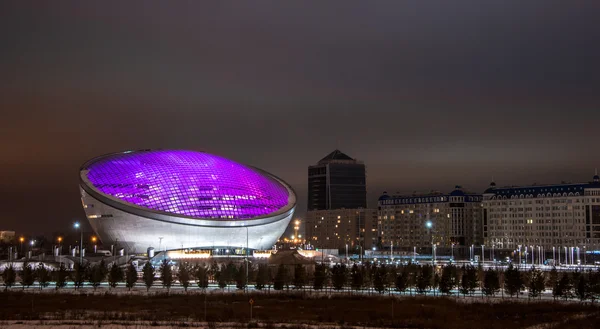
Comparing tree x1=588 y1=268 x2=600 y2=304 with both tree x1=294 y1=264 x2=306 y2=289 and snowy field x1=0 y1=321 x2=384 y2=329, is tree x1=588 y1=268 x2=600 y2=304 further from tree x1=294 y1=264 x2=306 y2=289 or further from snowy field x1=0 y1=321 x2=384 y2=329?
snowy field x1=0 y1=321 x2=384 y2=329

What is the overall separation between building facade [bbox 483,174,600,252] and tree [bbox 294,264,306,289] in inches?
4468

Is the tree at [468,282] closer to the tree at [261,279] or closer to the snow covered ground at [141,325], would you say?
the tree at [261,279]

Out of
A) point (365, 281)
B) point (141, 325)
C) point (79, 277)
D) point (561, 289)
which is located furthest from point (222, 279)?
point (561, 289)

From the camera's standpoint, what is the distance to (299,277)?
2995 inches

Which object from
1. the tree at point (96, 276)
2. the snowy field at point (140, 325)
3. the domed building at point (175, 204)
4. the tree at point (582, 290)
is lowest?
the snowy field at point (140, 325)

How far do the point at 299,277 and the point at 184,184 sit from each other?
52.2 metres

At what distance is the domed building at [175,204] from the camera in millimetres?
118375

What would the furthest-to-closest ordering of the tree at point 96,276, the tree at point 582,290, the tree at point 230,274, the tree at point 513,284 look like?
the tree at point 230,274 → the tree at point 96,276 → the tree at point 513,284 → the tree at point 582,290

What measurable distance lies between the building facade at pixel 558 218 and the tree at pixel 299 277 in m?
113

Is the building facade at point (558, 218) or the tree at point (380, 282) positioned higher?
the building facade at point (558, 218)

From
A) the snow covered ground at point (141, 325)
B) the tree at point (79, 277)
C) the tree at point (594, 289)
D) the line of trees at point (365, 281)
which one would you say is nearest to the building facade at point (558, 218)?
the line of trees at point (365, 281)

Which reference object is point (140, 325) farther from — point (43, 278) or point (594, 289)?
point (594, 289)

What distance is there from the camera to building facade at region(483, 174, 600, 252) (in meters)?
180

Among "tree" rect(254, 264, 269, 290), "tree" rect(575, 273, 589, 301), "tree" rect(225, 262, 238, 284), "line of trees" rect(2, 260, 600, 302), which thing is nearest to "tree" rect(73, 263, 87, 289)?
"line of trees" rect(2, 260, 600, 302)
